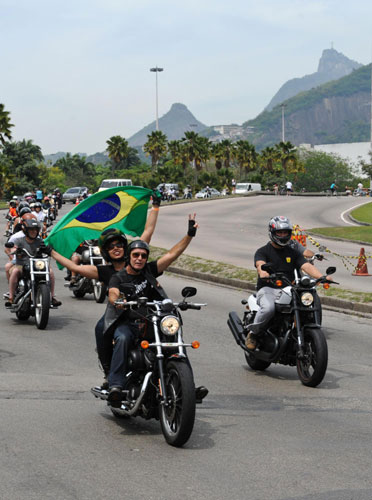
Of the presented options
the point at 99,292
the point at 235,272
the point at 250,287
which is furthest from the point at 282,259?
the point at 235,272

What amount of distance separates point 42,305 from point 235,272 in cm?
800

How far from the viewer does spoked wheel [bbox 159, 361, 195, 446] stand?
20.9 feet

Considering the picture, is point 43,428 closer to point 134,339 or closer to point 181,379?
point 134,339

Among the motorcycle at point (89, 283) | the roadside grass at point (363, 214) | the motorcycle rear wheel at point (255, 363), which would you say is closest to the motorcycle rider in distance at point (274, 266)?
the motorcycle rear wheel at point (255, 363)

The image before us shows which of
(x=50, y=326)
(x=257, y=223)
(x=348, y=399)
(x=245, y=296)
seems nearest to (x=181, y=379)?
(x=348, y=399)

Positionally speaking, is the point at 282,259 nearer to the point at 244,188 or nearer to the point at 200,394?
the point at 200,394

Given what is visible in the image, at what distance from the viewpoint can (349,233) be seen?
3728 centimetres

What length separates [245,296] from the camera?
57.6ft

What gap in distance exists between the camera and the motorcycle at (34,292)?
13.1 meters

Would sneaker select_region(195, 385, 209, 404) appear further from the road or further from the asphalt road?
the road

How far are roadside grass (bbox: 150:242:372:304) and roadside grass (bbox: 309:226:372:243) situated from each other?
12098 millimetres

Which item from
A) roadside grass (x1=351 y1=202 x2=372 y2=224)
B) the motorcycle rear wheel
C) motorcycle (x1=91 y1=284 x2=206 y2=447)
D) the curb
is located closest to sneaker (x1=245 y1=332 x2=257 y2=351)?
the motorcycle rear wheel

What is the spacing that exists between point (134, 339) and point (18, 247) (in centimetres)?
715

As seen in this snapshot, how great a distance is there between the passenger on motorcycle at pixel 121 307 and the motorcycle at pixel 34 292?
5712 millimetres
